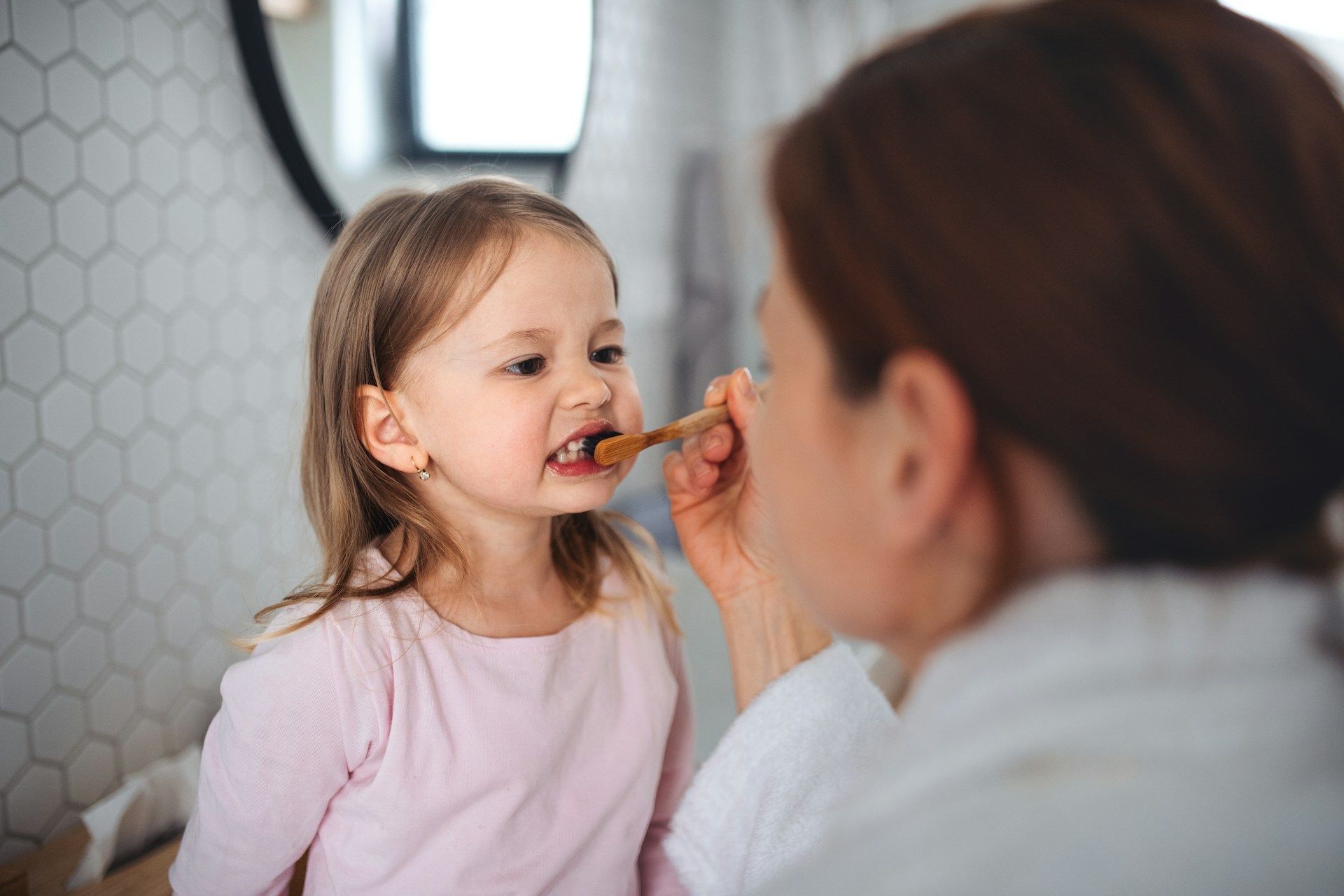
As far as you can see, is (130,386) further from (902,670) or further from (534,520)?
(902,670)

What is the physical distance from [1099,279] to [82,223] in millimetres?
1067

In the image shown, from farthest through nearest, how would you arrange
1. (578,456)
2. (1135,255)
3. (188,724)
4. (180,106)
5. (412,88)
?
1. (412,88)
2. (188,724)
3. (180,106)
4. (578,456)
5. (1135,255)

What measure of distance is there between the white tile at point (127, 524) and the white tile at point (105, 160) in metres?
0.36

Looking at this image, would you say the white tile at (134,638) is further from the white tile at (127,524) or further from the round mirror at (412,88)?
the round mirror at (412,88)

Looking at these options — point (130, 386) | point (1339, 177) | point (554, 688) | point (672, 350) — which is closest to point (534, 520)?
point (554, 688)

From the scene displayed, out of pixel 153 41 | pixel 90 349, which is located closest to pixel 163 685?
pixel 90 349

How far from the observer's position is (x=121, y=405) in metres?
1.05

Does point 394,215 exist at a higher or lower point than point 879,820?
higher

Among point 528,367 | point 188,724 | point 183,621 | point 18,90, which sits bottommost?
point 188,724

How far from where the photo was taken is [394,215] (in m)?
0.90

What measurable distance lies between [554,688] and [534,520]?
0.18 m

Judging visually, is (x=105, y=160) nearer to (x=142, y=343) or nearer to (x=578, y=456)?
(x=142, y=343)

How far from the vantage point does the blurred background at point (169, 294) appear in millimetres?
961

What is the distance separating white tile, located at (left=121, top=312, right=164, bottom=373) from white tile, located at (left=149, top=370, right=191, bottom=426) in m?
0.02
